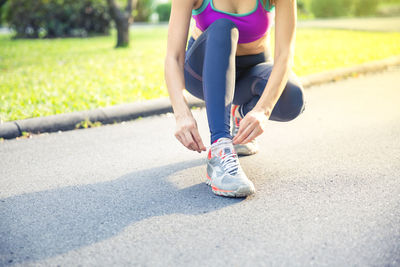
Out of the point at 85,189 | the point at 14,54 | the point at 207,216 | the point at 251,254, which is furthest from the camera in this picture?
the point at 14,54

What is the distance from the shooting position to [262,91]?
252 cm

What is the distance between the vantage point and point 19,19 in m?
13.9

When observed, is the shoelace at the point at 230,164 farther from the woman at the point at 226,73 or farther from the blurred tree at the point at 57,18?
the blurred tree at the point at 57,18

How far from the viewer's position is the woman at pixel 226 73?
220cm

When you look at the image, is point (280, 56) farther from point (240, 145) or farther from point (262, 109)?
point (240, 145)

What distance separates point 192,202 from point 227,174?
228 millimetres

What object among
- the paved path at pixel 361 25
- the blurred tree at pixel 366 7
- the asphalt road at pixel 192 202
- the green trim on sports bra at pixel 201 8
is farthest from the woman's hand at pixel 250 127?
the blurred tree at pixel 366 7

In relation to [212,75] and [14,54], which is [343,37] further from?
[212,75]

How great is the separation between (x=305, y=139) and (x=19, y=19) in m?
13.0

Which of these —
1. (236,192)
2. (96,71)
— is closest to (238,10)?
(236,192)

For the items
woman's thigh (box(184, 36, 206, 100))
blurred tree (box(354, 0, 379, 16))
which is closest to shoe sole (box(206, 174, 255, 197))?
woman's thigh (box(184, 36, 206, 100))

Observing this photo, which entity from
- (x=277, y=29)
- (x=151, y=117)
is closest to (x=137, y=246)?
(x=277, y=29)

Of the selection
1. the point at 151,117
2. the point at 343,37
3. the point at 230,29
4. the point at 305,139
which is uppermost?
the point at 230,29

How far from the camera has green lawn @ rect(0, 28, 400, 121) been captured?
4339 millimetres
